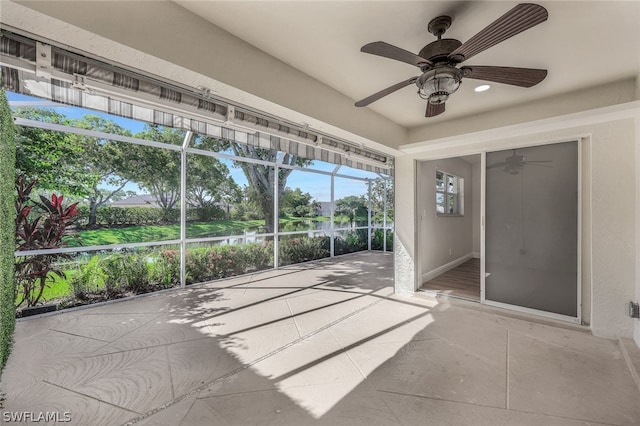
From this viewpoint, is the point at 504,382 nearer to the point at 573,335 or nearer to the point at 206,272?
the point at 573,335

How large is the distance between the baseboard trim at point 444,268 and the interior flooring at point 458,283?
2.6 inches

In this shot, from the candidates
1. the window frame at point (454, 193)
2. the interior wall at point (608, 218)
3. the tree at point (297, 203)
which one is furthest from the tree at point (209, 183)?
the interior wall at point (608, 218)

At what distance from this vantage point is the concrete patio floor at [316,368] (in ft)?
5.68

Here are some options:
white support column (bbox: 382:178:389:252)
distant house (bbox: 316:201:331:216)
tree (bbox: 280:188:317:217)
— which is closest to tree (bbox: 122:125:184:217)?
tree (bbox: 280:188:317:217)

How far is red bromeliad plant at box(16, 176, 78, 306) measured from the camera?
10.6 feet

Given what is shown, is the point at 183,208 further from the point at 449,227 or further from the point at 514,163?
the point at 449,227

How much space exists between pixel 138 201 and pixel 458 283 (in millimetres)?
5596

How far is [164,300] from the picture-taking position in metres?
3.87

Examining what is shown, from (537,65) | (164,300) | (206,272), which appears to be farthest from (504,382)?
(206,272)

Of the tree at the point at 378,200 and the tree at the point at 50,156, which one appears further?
the tree at the point at 378,200

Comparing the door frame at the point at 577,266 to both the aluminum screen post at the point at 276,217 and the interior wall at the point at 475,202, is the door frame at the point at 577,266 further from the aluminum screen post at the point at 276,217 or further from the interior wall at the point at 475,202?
the aluminum screen post at the point at 276,217

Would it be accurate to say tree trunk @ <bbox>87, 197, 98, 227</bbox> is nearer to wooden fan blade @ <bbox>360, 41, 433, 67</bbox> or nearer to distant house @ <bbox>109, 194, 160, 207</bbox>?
distant house @ <bbox>109, 194, 160, 207</bbox>

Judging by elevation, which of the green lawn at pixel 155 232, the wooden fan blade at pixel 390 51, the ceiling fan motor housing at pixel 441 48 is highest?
the ceiling fan motor housing at pixel 441 48

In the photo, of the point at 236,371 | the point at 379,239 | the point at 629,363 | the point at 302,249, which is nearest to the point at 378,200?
the point at 379,239
